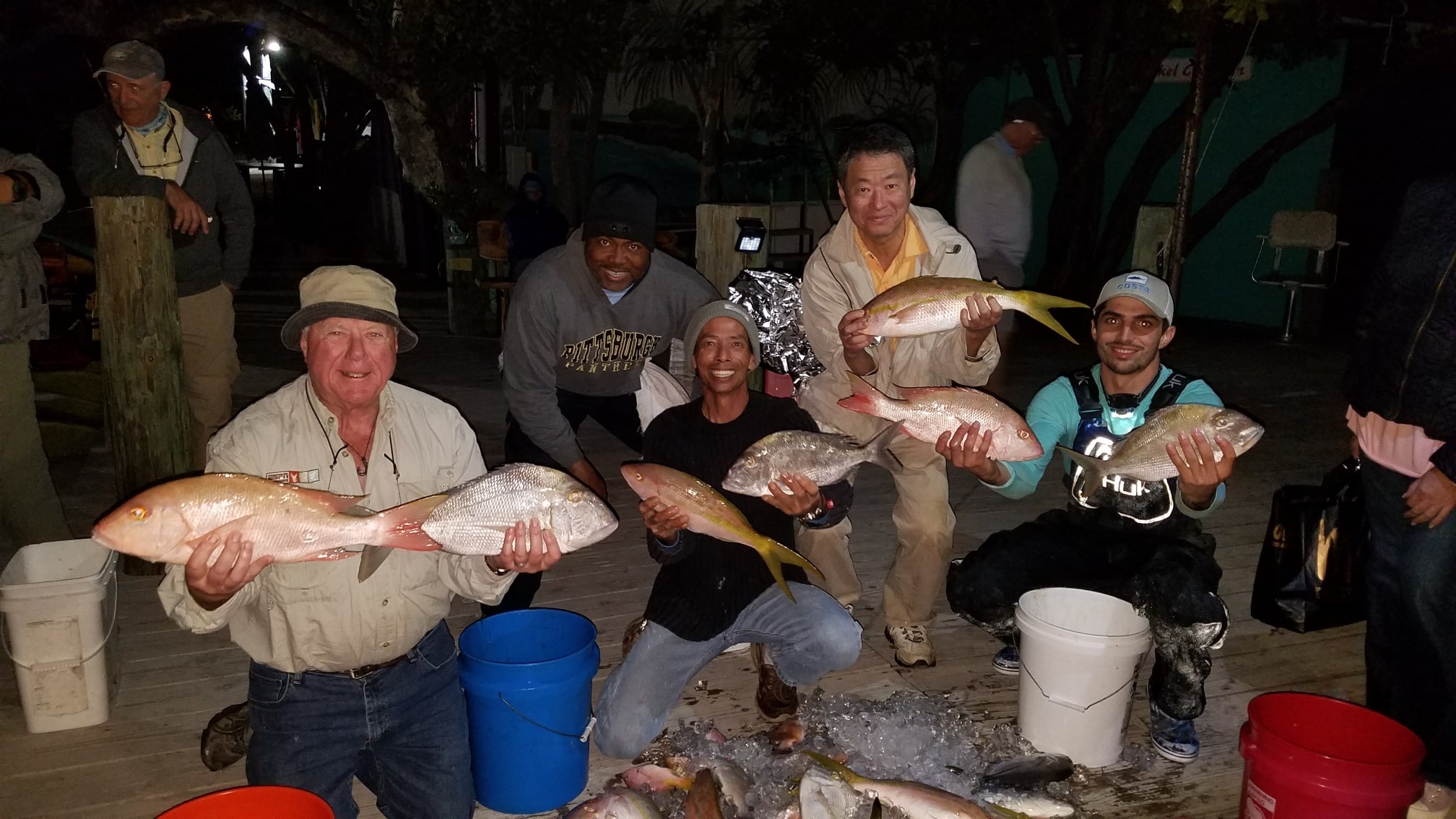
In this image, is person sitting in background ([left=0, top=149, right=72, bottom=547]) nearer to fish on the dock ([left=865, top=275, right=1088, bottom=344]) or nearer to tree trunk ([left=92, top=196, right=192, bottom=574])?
tree trunk ([left=92, top=196, right=192, bottom=574])

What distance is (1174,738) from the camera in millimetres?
3490

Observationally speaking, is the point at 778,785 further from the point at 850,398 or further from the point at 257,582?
the point at 257,582

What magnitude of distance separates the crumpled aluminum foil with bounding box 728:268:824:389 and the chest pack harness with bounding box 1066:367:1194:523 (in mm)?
1274

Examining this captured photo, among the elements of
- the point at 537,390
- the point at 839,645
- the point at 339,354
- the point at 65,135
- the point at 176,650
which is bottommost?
the point at 176,650

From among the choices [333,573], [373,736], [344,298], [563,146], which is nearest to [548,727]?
[373,736]

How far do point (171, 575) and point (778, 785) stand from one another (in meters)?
1.87

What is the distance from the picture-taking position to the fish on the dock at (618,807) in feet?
8.75

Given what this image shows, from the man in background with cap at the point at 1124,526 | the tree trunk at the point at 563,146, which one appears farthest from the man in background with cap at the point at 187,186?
the tree trunk at the point at 563,146

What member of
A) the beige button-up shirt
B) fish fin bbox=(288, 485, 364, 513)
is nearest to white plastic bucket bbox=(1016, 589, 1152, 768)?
the beige button-up shirt

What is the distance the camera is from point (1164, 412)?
3.17 meters

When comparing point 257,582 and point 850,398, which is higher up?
point 850,398

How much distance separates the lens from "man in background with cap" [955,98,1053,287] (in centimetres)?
638

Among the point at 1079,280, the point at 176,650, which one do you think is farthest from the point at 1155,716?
the point at 1079,280

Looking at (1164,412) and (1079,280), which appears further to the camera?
(1079,280)
